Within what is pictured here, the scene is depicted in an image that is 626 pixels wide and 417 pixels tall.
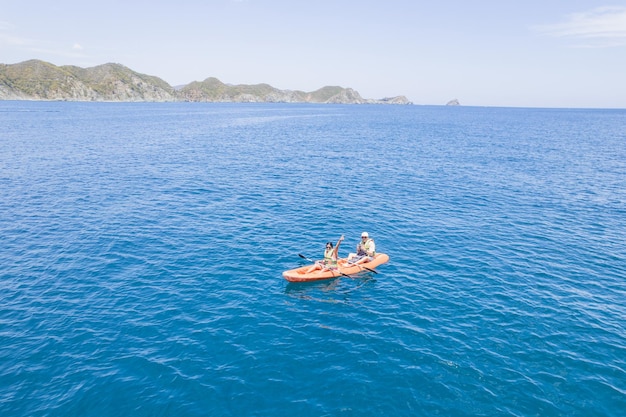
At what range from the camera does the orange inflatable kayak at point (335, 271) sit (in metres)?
31.4

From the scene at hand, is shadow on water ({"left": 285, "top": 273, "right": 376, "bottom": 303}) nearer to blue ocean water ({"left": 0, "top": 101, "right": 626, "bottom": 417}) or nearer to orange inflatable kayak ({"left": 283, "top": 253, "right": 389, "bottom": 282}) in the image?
blue ocean water ({"left": 0, "top": 101, "right": 626, "bottom": 417})

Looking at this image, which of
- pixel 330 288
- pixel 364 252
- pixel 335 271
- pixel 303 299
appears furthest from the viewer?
pixel 364 252

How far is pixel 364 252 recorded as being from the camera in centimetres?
3509

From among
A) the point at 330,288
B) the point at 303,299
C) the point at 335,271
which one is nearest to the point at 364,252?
the point at 335,271

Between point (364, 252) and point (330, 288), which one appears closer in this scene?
point (330, 288)

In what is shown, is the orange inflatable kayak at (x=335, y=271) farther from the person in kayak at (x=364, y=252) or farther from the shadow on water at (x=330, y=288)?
the shadow on water at (x=330, y=288)

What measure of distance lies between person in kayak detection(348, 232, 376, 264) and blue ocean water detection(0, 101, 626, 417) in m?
2.34

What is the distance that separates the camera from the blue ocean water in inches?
785

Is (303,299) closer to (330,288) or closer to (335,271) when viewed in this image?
(330,288)

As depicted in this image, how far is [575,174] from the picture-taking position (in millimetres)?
70250

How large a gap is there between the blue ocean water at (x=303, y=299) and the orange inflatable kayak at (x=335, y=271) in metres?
0.82

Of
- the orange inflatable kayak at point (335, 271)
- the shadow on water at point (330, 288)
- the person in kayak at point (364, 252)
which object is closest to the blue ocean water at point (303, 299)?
the shadow on water at point (330, 288)

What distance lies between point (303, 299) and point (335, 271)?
4533mm

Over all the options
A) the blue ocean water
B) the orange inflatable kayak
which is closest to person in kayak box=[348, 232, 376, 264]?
the orange inflatable kayak
